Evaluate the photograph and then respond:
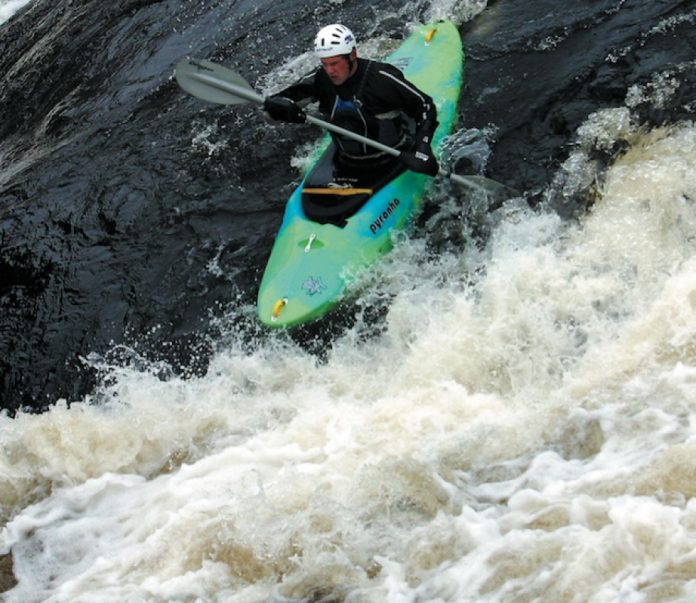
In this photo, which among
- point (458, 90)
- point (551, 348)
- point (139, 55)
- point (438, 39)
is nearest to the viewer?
point (551, 348)

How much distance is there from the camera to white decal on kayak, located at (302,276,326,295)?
16.8 feet

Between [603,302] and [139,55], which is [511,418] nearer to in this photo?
[603,302]

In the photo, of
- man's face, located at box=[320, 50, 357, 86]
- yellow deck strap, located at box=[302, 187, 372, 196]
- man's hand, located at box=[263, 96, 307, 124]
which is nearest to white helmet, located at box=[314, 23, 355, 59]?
man's face, located at box=[320, 50, 357, 86]

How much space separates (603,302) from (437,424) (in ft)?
4.24

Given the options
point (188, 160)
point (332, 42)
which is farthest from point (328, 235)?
point (188, 160)

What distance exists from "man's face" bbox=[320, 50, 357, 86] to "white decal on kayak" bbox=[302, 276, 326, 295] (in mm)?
1252

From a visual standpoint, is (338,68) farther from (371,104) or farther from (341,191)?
(341,191)

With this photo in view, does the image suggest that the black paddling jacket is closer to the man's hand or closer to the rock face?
the man's hand

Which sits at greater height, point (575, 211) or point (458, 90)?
point (458, 90)

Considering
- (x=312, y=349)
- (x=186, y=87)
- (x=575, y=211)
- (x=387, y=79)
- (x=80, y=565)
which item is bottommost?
(x=575, y=211)

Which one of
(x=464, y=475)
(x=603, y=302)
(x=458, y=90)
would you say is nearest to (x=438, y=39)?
(x=458, y=90)

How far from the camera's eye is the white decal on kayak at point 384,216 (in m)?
5.40

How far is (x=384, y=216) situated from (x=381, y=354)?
103 centimetres

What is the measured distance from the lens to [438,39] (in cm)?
707
